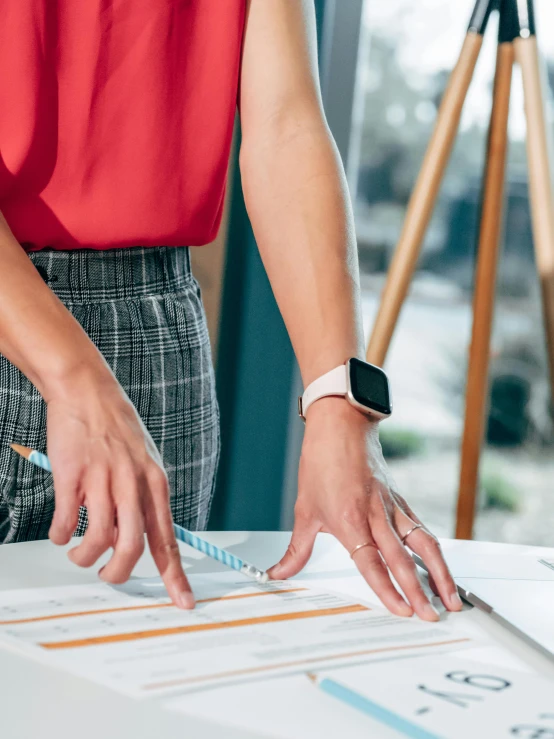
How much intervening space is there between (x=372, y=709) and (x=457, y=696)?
6cm

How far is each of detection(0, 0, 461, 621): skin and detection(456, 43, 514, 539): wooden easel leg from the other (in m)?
0.83

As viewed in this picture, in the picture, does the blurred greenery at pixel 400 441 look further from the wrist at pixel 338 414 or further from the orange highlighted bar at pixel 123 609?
the orange highlighted bar at pixel 123 609

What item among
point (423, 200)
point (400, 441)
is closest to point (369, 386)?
point (423, 200)

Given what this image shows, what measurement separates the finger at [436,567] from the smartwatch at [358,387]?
0.12 metres

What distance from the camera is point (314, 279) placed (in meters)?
0.91

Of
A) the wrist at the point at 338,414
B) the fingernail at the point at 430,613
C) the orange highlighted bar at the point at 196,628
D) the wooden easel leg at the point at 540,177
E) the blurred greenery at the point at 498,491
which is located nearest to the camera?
the orange highlighted bar at the point at 196,628

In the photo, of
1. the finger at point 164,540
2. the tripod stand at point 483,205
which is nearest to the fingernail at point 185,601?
the finger at point 164,540

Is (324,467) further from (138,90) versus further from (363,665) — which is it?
(138,90)

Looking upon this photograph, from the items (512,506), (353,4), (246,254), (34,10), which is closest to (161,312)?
(34,10)

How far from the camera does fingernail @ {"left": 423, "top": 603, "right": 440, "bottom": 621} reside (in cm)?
68

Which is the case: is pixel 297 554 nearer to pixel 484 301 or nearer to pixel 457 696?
pixel 457 696

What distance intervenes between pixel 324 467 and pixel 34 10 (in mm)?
550

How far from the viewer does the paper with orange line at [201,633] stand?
536 mm

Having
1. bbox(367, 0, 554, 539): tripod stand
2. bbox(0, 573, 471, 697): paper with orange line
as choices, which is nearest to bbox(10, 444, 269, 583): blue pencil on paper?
bbox(0, 573, 471, 697): paper with orange line
